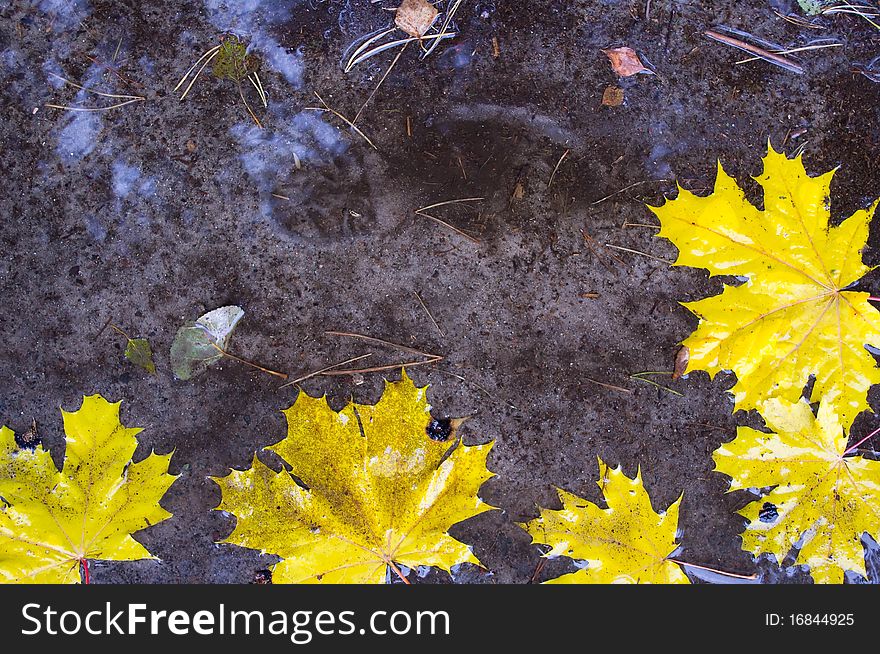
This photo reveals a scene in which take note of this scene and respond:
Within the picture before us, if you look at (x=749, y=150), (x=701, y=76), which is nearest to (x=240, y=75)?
(x=701, y=76)

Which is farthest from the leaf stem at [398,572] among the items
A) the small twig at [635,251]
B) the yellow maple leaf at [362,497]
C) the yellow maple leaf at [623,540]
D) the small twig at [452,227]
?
the small twig at [635,251]

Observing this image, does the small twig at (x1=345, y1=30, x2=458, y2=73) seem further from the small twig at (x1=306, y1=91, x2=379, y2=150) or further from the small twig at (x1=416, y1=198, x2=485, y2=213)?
the small twig at (x1=416, y1=198, x2=485, y2=213)

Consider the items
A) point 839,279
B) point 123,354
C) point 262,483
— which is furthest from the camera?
point 123,354

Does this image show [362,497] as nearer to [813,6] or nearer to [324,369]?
[324,369]

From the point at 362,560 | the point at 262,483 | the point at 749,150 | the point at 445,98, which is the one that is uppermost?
the point at 445,98

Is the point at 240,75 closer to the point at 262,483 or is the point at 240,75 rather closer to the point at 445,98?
the point at 445,98

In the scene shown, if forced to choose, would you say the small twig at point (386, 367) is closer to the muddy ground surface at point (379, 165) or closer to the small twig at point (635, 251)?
the muddy ground surface at point (379, 165)
